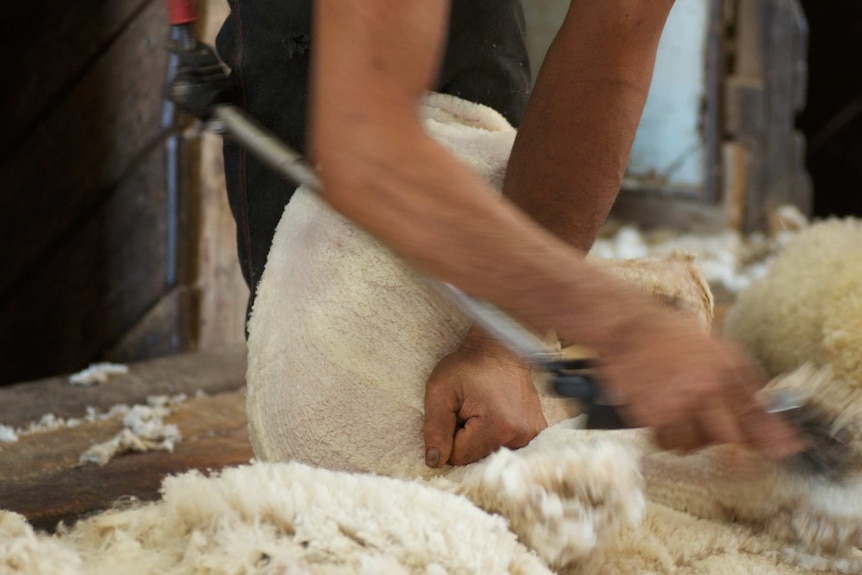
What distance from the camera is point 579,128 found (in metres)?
1.23

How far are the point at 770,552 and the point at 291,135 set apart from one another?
820 mm

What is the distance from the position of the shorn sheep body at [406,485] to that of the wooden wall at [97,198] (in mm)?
1227

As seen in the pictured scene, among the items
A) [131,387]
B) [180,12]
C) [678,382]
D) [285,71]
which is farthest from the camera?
[131,387]

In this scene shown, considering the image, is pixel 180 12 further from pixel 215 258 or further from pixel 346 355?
pixel 215 258

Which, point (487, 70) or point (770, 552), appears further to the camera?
point (487, 70)

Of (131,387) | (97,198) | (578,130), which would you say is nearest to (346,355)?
(578,130)

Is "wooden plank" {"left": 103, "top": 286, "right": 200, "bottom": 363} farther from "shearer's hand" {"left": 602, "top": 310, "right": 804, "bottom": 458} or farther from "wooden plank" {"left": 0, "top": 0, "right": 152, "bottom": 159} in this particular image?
"shearer's hand" {"left": 602, "top": 310, "right": 804, "bottom": 458}

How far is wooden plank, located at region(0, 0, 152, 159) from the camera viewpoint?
2373 mm

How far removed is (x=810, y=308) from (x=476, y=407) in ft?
2.28

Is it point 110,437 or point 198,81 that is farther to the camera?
point 110,437

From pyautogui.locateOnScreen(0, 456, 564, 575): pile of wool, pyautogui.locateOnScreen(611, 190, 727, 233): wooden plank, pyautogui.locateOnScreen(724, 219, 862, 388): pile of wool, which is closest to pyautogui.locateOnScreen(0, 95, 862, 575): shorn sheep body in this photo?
pyautogui.locateOnScreen(0, 456, 564, 575): pile of wool

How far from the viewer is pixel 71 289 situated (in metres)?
2.51

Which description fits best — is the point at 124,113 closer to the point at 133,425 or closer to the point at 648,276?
the point at 133,425

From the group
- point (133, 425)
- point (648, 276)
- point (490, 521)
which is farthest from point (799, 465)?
point (133, 425)
